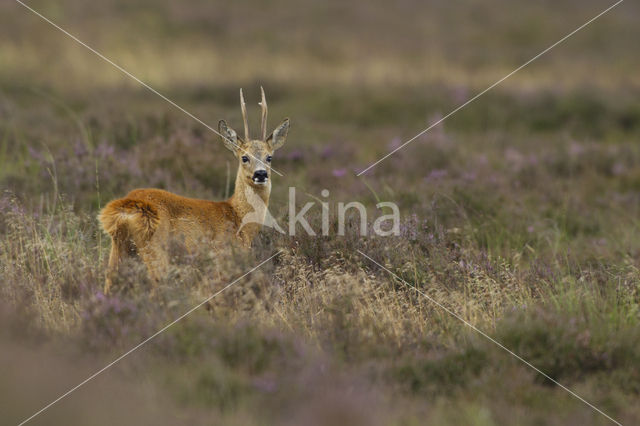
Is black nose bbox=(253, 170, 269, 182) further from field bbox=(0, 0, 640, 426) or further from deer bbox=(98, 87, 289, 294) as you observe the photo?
field bbox=(0, 0, 640, 426)

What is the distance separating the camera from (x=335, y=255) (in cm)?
669

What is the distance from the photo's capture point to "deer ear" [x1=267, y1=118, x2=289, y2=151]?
7176 mm

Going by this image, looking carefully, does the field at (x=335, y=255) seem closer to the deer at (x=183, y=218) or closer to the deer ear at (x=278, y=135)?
the deer at (x=183, y=218)

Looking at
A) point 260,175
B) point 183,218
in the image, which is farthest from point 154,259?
point 260,175

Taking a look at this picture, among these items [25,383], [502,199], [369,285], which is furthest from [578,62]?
[25,383]

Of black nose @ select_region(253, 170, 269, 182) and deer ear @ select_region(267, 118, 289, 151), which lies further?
deer ear @ select_region(267, 118, 289, 151)

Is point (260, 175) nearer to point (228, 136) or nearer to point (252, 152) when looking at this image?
point (252, 152)

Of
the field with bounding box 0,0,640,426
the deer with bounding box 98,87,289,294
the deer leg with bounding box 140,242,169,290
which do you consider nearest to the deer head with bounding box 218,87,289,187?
the deer with bounding box 98,87,289,294

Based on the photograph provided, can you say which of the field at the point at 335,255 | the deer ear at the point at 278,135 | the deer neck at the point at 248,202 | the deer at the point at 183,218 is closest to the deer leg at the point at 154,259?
the deer at the point at 183,218

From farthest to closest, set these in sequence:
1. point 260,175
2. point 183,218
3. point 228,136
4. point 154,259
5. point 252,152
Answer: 1. point 228,136
2. point 252,152
3. point 260,175
4. point 183,218
5. point 154,259

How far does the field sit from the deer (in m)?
0.23

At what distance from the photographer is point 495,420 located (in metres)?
4.29

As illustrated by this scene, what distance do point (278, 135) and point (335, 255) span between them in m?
1.37

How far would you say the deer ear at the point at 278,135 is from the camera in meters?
7.18
